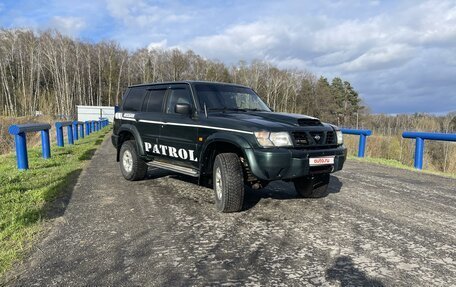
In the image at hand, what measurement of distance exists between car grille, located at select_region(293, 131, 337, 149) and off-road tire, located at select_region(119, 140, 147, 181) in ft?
12.0

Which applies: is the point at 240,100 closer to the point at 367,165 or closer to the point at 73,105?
the point at 367,165

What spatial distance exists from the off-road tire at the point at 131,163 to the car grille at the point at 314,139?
144 inches

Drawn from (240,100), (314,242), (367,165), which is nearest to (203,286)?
(314,242)

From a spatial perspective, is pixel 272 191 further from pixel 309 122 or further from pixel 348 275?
pixel 348 275

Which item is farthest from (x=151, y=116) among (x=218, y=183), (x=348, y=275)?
(x=348, y=275)

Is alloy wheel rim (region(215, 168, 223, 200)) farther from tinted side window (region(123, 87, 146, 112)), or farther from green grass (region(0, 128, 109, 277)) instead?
tinted side window (region(123, 87, 146, 112))

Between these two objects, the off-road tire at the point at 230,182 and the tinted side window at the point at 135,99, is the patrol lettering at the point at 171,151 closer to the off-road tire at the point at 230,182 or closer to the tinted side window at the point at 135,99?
the off-road tire at the point at 230,182

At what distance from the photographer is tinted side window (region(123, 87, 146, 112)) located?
24.9 feet

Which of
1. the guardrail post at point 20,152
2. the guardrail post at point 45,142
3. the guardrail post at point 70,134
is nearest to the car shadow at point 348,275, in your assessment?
the guardrail post at point 20,152

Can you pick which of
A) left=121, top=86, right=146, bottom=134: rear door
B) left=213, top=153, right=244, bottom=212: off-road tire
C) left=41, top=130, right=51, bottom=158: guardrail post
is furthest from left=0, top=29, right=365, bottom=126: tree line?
left=213, top=153, right=244, bottom=212: off-road tire

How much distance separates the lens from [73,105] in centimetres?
6556

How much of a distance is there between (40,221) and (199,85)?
126 inches

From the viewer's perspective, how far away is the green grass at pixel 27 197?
3.93 metres

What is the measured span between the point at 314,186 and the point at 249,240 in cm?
235
